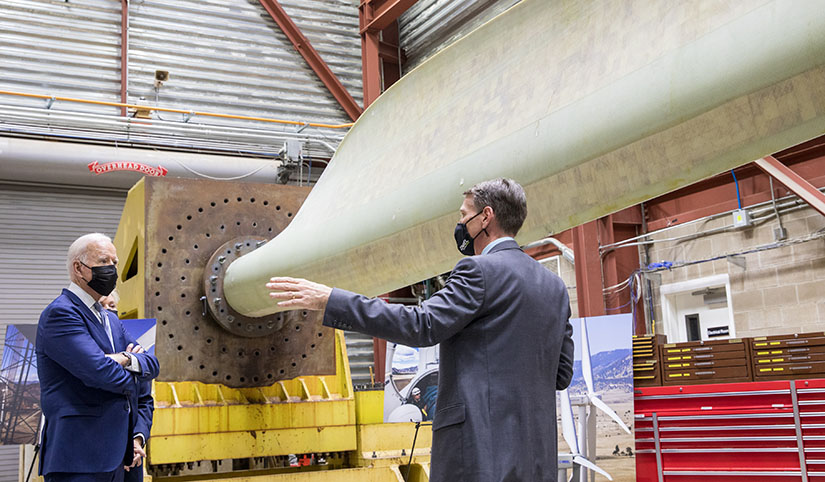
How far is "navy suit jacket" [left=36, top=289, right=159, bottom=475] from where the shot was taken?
2158 mm

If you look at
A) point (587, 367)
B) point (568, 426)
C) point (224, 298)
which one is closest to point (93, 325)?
point (224, 298)

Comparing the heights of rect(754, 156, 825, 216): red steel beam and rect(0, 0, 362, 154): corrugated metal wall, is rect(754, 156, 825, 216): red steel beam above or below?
below

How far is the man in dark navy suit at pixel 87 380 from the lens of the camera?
2162 mm

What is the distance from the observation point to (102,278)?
7.64 ft

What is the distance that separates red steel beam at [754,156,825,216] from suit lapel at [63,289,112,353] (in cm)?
613

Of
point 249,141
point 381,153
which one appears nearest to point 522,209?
point 381,153

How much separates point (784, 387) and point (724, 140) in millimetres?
4684

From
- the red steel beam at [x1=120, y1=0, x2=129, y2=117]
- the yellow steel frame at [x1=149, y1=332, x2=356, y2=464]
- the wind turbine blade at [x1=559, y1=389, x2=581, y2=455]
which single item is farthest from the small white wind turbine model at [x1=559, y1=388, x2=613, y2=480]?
the red steel beam at [x1=120, y1=0, x2=129, y2=117]

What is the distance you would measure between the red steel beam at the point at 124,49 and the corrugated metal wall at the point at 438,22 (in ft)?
12.9

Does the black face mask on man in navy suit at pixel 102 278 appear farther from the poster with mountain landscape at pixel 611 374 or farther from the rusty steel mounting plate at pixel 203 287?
the poster with mountain landscape at pixel 611 374

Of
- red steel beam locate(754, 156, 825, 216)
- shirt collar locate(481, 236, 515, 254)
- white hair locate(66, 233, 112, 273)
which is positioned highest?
red steel beam locate(754, 156, 825, 216)

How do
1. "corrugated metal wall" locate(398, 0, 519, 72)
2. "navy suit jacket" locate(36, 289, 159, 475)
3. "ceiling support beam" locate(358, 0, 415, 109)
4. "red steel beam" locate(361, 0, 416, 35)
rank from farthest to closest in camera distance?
"ceiling support beam" locate(358, 0, 415, 109), "red steel beam" locate(361, 0, 416, 35), "corrugated metal wall" locate(398, 0, 519, 72), "navy suit jacket" locate(36, 289, 159, 475)

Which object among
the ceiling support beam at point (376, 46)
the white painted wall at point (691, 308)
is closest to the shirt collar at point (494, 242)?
the white painted wall at point (691, 308)

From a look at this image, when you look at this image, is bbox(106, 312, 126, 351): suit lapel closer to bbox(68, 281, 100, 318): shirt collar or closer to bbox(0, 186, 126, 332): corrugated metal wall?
bbox(68, 281, 100, 318): shirt collar
